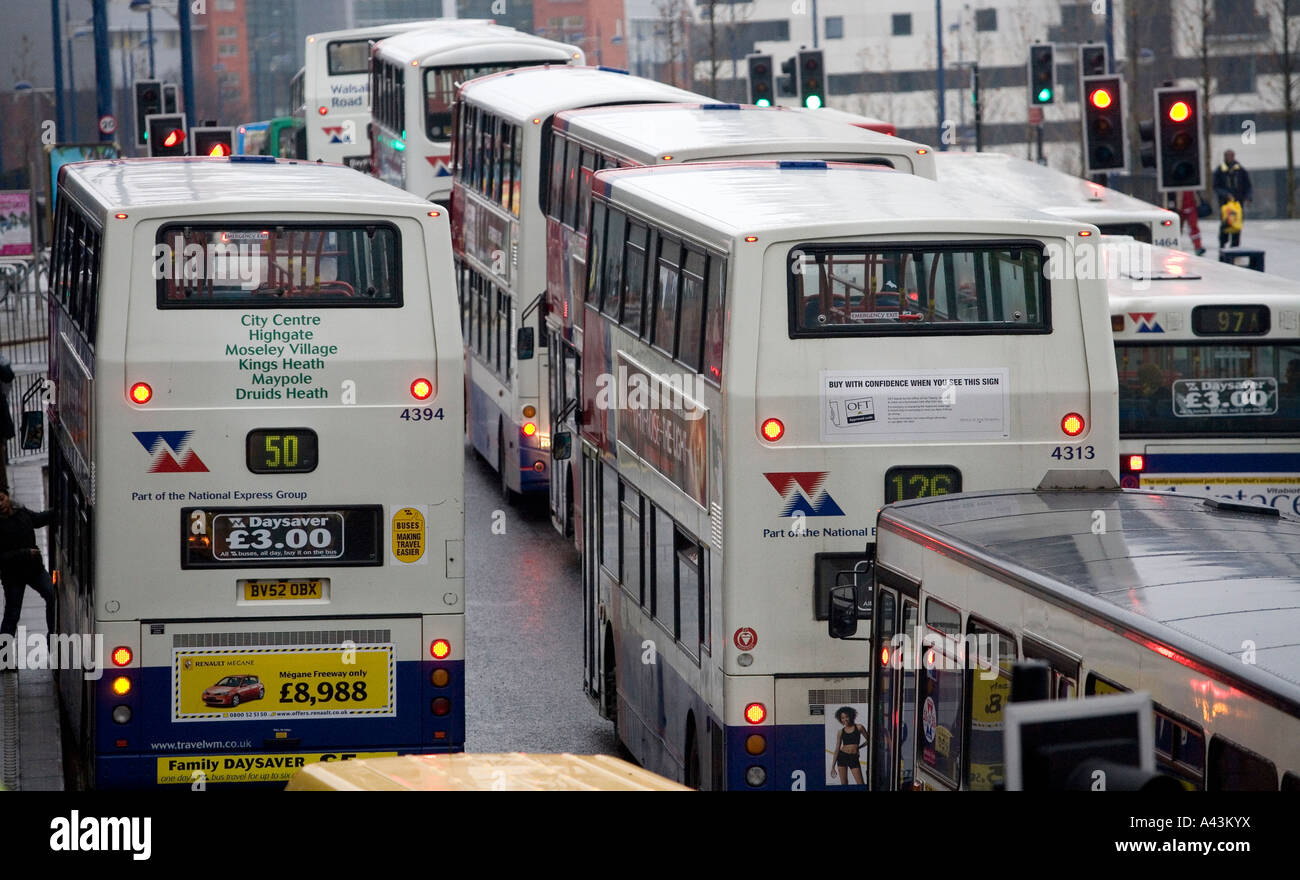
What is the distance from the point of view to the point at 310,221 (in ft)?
37.5

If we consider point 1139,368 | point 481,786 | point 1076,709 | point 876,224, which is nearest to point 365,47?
point 1139,368

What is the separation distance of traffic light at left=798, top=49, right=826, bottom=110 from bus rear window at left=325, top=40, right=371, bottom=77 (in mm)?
17111

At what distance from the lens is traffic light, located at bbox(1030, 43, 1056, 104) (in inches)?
1233

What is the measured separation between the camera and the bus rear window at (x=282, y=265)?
11289mm

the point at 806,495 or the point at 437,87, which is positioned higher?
the point at 437,87

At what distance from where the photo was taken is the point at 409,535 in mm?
11438

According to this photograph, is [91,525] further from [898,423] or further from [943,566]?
[943,566]

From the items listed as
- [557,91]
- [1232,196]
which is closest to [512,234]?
[557,91]

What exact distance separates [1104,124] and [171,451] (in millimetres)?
13477

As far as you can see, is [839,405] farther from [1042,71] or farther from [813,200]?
[1042,71]

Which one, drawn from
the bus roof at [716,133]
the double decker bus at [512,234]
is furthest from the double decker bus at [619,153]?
the double decker bus at [512,234]

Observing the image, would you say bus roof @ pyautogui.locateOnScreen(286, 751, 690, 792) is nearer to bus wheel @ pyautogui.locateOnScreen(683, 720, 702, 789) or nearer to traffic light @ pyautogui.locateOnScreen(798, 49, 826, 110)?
bus wheel @ pyautogui.locateOnScreen(683, 720, 702, 789)

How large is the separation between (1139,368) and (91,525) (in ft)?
24.4

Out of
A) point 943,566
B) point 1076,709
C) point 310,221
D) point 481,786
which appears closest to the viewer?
point 1076,709
